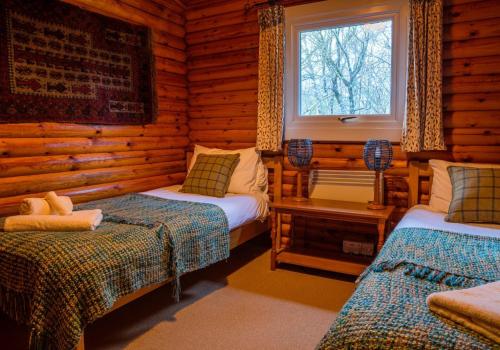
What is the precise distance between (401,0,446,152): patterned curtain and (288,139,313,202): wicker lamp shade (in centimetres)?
79

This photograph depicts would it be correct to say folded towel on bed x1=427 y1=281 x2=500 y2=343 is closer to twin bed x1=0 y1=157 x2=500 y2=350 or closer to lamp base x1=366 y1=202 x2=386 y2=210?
twin bed x1=0 y1=157 x2=500 y2=350

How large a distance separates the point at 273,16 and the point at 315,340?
270 centimetres

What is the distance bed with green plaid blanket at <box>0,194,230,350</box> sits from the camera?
1.73 m

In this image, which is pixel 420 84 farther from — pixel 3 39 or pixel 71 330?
pixel 3 39

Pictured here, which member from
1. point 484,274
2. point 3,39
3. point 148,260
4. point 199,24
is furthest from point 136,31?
point 484,274

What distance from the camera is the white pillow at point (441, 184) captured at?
2666mm

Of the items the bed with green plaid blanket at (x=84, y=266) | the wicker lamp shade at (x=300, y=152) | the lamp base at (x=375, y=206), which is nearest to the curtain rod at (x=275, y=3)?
the wicker lamp shade at (x=300, y=152)

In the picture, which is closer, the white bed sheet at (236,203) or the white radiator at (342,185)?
the white bed sheet at (236,203)

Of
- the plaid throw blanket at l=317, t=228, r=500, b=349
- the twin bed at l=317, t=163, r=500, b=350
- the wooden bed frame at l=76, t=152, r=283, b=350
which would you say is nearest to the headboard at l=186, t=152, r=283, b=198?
the wooden bed frame at l=76, t=152, r=283, b=350

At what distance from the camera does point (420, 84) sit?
2.84 m

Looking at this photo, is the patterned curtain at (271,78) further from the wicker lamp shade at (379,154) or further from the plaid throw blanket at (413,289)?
the plaid throw blanket at (413,289)

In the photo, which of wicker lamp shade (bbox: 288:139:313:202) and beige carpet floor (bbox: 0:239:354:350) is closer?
beige carpet floor (bbox: 0:239:354:350)

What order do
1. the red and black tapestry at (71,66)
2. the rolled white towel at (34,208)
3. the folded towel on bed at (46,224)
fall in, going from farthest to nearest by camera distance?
the red and black tapestry at (71,66)
the rolled white towel at (34,208)
the folded towel on bed at (46,224)

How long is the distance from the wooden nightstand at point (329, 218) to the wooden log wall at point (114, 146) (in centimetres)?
140
